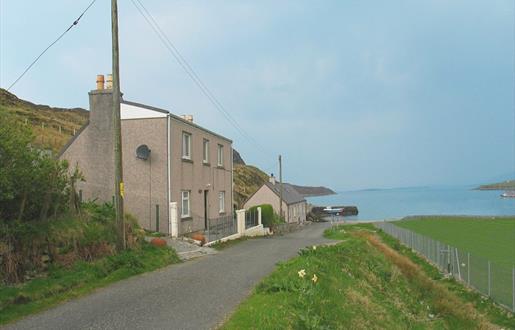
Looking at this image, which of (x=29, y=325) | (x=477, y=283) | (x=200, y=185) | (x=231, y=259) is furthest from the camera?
(x=200, y=185)

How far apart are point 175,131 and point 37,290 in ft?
46.5

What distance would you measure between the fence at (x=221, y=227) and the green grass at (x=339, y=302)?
29.4 feet

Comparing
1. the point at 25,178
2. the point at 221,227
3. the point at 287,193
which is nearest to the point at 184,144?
the point at 221,227

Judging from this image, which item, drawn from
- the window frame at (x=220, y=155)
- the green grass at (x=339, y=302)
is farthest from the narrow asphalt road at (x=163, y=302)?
the window frame at (x=220, y=155)

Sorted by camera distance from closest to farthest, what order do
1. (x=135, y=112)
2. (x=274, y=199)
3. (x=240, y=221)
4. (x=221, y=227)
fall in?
(x=135, y=112) → (x=221, y=227) → (x=240, y=221) → (x=274, y=199)

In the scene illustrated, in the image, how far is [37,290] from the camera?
11.2m

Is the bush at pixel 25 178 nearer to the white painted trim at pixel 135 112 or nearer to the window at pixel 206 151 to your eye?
the white painted trim at pixel 135 112

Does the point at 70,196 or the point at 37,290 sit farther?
the point at 70,196

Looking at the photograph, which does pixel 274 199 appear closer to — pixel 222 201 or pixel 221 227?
pixel 222 201

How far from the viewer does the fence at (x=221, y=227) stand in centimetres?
2694

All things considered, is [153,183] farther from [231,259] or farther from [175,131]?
[231,259]

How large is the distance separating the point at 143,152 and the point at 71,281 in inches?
472

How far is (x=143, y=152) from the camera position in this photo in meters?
23.9

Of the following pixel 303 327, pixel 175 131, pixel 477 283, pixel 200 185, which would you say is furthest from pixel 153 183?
pixel 303 327
